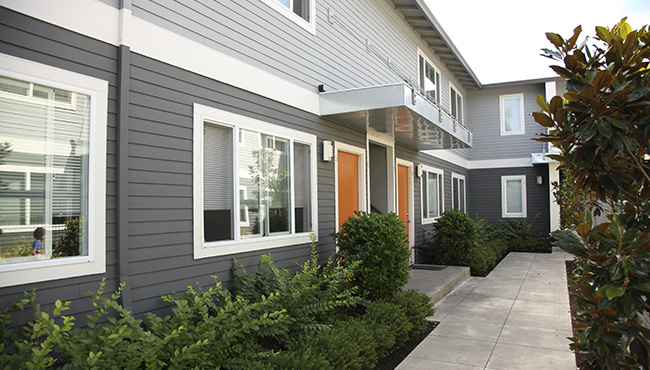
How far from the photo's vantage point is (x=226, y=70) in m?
4.69

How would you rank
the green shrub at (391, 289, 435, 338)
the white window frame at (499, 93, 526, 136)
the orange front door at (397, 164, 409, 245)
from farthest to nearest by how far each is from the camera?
the white window frame at (499, 93, 526, 136) → the orange front door at (397, 164, 409, 245) → the green shrub at (391, 289, 435, 338)

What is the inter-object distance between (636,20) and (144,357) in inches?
138

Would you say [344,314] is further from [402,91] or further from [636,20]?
[636,20]

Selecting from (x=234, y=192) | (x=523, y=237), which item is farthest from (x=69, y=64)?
(x=523, y=237)

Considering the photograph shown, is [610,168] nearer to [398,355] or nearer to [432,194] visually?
[398,355]

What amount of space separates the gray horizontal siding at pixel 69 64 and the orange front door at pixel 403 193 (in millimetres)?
6878

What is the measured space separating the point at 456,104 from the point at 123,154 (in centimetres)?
1274

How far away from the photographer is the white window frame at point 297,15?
543 centimetres

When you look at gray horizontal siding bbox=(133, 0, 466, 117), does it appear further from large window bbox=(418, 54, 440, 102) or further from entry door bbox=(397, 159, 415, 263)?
entry door bbox=(397, 159, 415, 263)

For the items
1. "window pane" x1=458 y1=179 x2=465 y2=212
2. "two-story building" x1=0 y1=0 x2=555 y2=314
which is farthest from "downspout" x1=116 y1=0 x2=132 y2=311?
"window pane" x1=458 y1=179 x2=465 y2=212

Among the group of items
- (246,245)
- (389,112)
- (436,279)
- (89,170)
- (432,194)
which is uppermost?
(389,112)

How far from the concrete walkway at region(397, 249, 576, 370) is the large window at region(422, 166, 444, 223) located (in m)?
2.55

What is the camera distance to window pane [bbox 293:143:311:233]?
5859mm

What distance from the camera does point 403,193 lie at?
9.91 metres
